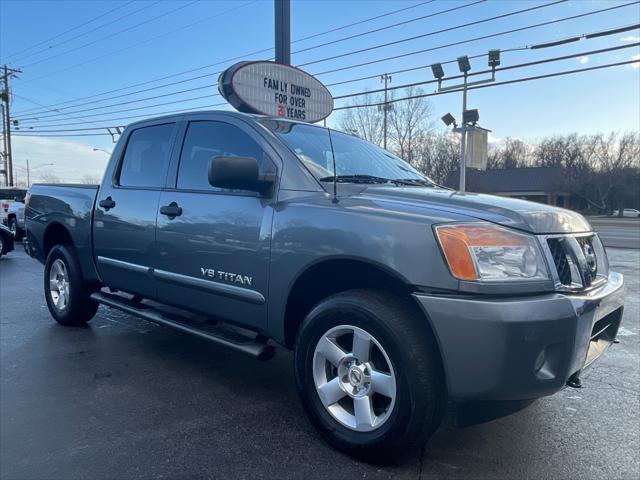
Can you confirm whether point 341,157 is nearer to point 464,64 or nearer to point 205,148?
point 205,148

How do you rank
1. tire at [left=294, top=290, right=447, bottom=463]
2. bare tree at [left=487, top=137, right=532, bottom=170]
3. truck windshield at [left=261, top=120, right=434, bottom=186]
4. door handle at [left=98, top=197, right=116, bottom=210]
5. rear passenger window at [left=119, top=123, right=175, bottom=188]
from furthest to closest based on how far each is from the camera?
bare tree at [left=487, top=137, right=532, bottom=170] < door handle at [left=98, top=197, right=116, bottom=210] < rear passenger window at [left=119, top=123, right=175, bottom=188] < truck windshield at [left=261, top=120, right=434, bottom=186] < tire at [left=294, top=290, right=447, bottom=463]

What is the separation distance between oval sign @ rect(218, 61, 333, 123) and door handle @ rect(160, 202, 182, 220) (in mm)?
3332

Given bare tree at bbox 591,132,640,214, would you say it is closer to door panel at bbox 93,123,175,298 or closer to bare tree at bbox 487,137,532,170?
bare tree at bbox 487,137,532,170

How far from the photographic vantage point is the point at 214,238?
3.19 meters

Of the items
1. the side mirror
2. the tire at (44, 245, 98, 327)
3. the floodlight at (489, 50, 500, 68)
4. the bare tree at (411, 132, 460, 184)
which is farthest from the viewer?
the bare tree at (411, 132, 460, 184)

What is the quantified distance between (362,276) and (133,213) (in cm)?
220

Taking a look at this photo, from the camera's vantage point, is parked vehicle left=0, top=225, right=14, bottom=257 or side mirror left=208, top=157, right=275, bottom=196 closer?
side mirror left=208, top=157, right=275, bottom=196

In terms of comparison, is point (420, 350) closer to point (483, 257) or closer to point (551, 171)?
point (483, 257)

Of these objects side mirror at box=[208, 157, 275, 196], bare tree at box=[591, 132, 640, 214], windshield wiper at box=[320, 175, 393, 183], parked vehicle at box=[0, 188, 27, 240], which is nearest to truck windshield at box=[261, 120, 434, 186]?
windshield wiper at box=[320, 175, 393, 183]

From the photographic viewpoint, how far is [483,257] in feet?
7.11

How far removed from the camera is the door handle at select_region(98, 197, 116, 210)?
13.8 ft

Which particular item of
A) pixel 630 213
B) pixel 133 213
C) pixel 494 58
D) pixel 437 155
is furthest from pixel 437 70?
pixel 630 213

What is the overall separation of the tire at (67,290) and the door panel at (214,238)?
1.52m

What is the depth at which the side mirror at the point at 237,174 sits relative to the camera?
279cm
